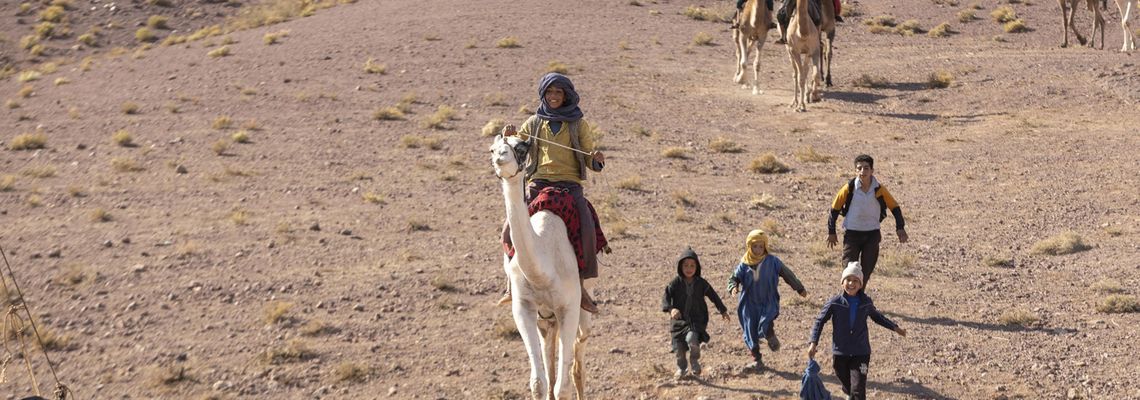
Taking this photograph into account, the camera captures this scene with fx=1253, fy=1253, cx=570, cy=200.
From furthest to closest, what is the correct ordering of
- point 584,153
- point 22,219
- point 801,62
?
point 801,62, point 22,219, point 584,153

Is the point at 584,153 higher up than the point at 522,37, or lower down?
higher up

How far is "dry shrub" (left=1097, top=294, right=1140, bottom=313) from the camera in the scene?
11086mm

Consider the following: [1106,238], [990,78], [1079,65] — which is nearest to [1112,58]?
[1079,65]

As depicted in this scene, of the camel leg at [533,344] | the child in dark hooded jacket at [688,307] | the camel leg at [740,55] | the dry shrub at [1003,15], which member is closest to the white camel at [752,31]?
the camel leg at [740,55]

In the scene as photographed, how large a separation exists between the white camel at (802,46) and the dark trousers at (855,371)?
14.7 meters

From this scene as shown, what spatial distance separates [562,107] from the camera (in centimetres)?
855

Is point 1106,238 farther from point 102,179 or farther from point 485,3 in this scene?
point 485,3

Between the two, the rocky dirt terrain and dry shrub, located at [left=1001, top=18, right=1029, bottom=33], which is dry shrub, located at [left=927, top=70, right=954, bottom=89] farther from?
dry shrub, located at [left=1001, top=18, right=1029, bottom=33]

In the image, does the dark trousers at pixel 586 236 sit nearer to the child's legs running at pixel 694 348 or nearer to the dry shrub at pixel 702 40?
the child's legs running at pixel 694 348

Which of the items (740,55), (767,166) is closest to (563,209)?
(767,166)

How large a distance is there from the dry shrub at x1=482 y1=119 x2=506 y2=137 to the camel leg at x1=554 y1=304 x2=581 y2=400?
12.9 m

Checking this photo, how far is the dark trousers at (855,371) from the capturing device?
8391 millimetres

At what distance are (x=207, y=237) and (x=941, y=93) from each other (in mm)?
14965

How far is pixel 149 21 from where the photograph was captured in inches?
1614
